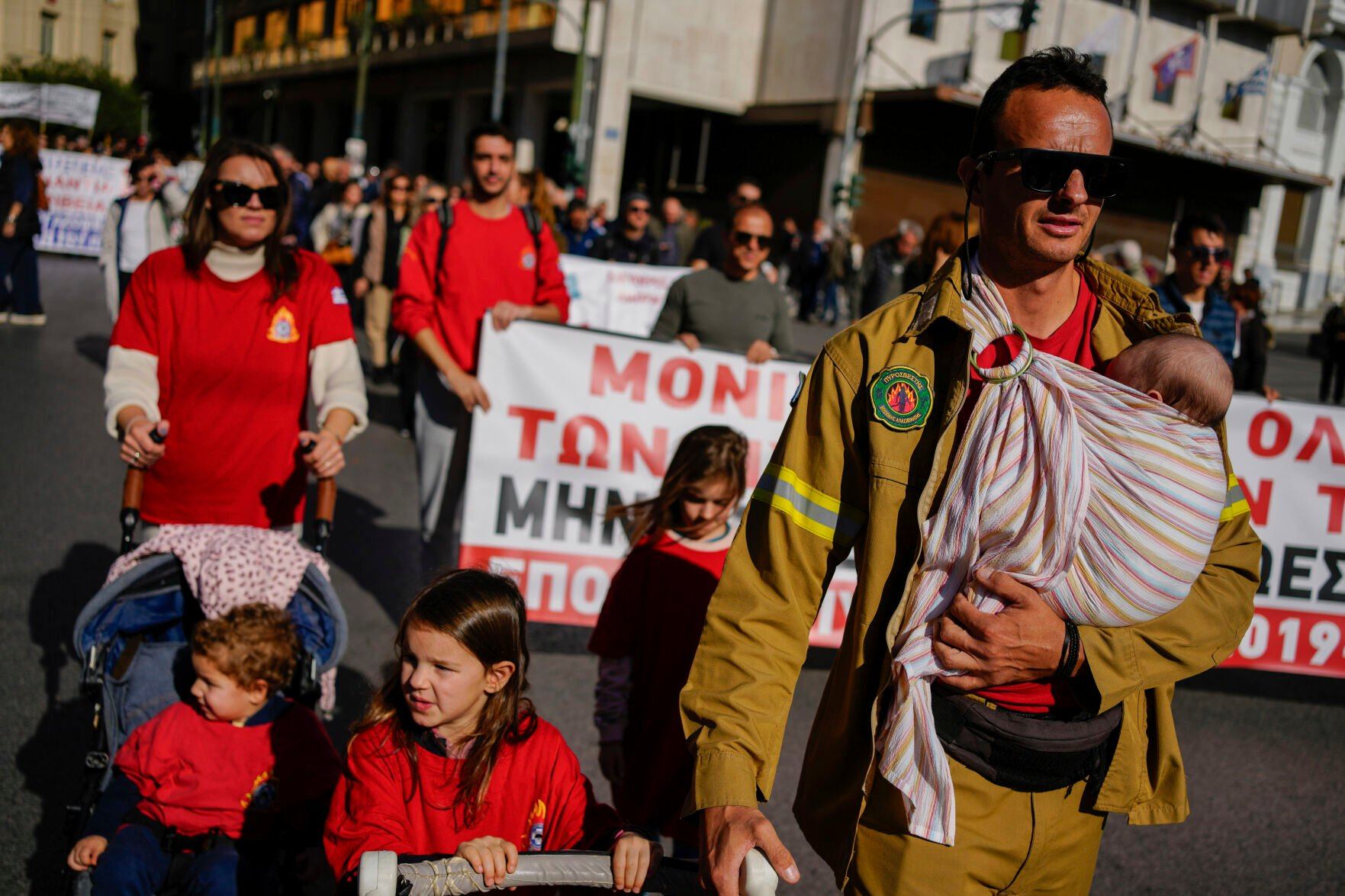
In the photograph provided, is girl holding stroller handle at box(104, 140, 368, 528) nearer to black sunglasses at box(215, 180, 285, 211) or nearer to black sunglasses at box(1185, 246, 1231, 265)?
black sunglasses at box(215, 180, 285, 211)

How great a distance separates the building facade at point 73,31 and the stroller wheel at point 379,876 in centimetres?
8021

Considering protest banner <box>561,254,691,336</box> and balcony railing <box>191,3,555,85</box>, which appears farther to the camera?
balcony railing <box>191,3,555,85</box>

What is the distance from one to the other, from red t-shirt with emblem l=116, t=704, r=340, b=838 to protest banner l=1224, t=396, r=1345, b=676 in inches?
186

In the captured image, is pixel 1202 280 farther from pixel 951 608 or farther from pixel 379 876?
pixel 379 876

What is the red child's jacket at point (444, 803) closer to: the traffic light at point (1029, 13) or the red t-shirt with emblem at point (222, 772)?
the red t-shirt with emblem at point (222, 772)

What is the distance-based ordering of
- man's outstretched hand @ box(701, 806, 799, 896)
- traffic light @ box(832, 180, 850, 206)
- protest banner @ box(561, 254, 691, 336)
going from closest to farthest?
man's outstretched hand @ box(701, 806, 799, 896), protest banner @ box(561, 254, 691, 336), traffic light @ box(832, 180, 850, 206)

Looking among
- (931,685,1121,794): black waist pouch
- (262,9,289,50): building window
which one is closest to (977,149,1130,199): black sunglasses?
(931,685,1121,794): black waist pouch

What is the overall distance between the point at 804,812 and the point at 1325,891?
3.01 m

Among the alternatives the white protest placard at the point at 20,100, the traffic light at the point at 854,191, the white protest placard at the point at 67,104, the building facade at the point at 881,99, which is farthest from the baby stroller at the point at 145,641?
the traffic light at the point at 854,191

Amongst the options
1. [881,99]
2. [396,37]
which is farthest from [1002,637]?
[396,37]

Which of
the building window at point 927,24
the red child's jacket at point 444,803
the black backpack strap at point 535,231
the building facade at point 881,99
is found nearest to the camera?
the red child's jacket at point 444,803

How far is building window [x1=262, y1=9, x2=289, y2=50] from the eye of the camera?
Answer: 200 feet

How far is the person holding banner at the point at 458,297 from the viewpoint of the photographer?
5.70 metres

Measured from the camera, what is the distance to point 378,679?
4.96m
